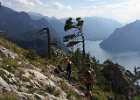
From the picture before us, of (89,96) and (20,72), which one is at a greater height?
(20,72)

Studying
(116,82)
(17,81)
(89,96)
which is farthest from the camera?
(116,82)

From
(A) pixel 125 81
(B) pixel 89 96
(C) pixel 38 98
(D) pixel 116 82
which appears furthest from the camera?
(A) pixel 125 81

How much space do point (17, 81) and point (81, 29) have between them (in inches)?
1870

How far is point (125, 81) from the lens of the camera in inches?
2697

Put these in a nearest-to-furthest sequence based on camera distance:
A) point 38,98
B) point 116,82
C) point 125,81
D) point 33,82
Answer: point 38,98 < point 33,82 < point 116,82 < point 125,81

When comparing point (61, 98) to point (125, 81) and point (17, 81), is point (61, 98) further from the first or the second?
point (125, 81)

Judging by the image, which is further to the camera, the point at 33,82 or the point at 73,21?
the point at 73,21

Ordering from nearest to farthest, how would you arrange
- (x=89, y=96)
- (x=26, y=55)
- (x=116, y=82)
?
(x=89, y=96), (x=26, y=55), (x=116, y=82)

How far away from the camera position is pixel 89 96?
1980 cm

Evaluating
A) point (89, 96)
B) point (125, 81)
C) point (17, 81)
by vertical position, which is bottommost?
point (125, 81)

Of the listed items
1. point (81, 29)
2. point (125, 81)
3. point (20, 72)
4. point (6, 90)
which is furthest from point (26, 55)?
point (125, 81)

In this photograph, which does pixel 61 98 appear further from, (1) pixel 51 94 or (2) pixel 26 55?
(2) pixel 26 55

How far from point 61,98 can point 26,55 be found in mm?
10817

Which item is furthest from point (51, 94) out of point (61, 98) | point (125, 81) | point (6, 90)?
point (125, 81)
